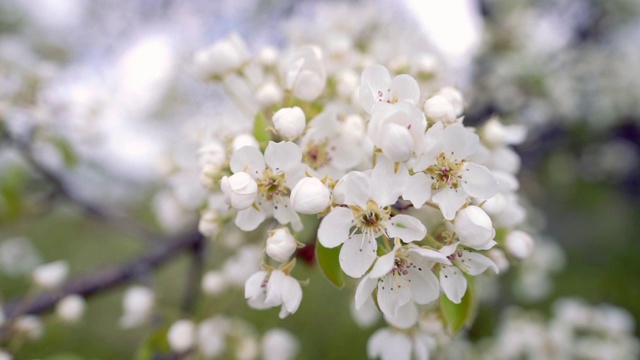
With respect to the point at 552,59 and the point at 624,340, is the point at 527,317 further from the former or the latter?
the point at 552,59

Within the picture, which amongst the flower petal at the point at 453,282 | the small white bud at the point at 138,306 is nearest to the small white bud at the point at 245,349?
the small white bud at the point at 138,306

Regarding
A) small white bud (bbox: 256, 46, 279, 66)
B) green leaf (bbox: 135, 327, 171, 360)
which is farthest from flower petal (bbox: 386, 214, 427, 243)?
green leaf (bbox: 135, 327, 171, 360)

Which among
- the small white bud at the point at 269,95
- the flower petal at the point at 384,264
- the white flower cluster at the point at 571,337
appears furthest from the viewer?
the white flower cluster at the point at 571,337

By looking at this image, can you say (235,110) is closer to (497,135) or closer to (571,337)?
(497,135)

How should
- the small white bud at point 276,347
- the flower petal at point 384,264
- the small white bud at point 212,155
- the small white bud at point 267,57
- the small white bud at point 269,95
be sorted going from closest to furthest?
1. the flower petal at point 384,264
2. the small white bud at point 212,155
3. the small white bud at point 269,95
4. the small white bud at point 267,57
5. the small white bud at point 276,347

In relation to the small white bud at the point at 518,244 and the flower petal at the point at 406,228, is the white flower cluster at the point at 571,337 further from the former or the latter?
the flower petal at the point at 406,228

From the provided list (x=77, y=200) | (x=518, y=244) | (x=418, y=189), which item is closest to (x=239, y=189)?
(x=418, y=189)

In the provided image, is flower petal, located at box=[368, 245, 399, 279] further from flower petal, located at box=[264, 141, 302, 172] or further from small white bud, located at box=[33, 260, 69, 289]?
small white bud, located at box=[33, 260, 69, 289]
